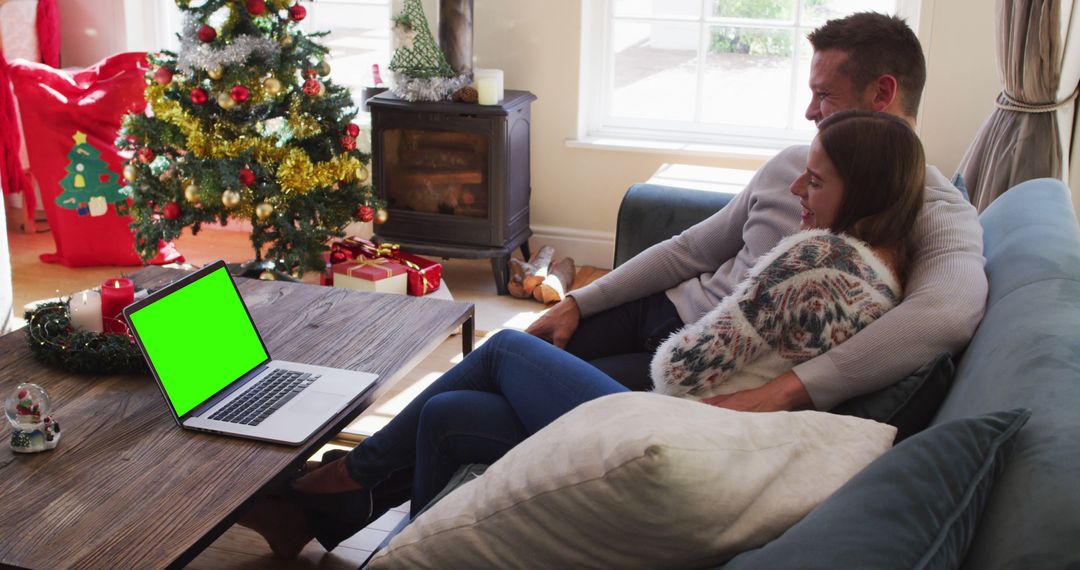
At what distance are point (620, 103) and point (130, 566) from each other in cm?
344

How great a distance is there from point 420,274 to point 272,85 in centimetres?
85

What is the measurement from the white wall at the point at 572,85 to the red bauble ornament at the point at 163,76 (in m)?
1.14

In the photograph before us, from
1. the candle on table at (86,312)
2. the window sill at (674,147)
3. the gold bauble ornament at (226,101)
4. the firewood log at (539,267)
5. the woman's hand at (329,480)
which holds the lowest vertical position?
the firewood log at (539,267)

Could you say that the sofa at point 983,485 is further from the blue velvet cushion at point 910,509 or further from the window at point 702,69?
the window at point 702,69

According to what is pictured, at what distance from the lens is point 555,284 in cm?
415

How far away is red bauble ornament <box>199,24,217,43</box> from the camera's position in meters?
3.57

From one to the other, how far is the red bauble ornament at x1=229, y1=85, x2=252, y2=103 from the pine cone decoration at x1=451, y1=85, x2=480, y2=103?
2.62ft

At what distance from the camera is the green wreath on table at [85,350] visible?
6.65 ft

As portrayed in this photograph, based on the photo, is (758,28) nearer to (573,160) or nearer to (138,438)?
(573,160)

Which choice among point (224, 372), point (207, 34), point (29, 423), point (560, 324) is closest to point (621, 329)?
point (560, 324)

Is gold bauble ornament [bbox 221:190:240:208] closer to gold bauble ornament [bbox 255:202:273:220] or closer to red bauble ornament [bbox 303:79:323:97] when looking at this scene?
gold bauble ornament [bbox 255:202:273:220]

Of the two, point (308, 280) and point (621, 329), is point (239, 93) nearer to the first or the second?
point (308, 280)

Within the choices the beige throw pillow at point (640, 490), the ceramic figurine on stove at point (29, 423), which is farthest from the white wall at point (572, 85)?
the beige throw pillow at point (640, 490)

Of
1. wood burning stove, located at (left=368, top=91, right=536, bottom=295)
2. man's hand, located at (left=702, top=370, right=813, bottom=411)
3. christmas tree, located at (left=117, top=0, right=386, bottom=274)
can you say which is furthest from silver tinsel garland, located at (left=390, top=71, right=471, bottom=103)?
man's hand, located at (left=702, top=370, right=813, bottom=411)
